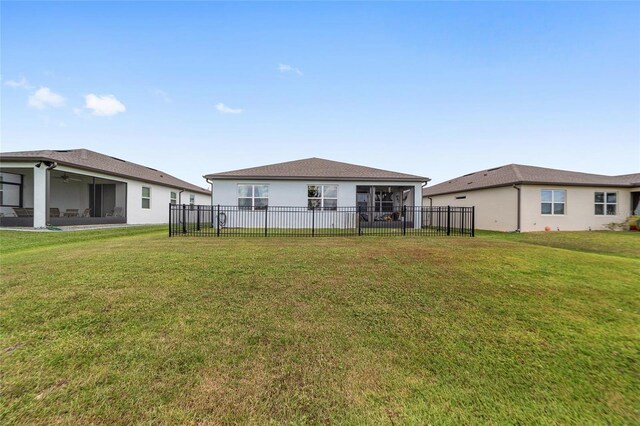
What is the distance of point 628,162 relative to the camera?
21.9 meters

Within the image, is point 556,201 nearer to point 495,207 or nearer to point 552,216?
point 552,216

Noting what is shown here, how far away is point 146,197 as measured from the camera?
722 inches

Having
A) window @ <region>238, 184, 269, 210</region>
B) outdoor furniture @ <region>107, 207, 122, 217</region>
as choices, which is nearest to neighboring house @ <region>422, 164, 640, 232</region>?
window @ <region>238, 184, 269, 210</region>

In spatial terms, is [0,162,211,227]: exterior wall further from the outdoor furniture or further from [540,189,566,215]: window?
[540,189,566,215]: window

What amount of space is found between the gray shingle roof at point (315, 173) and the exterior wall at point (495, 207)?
5.37m

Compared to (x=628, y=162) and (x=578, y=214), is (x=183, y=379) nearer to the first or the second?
(x=578, y=214)

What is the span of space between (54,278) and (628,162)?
117 ft

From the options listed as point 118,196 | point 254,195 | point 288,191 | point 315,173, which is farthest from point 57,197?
point 315,173

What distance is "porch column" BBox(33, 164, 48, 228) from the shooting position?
1182cm

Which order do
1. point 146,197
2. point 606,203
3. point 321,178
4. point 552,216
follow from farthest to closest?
point 146,197, point 606,203, point 552,216, point 321,178

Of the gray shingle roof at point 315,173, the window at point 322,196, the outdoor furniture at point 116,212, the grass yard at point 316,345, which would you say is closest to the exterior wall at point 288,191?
the window at point 322,196

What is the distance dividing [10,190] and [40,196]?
533 centimetres

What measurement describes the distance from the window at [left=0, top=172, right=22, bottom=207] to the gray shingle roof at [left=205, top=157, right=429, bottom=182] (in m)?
11.1

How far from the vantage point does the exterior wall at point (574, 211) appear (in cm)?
1502
